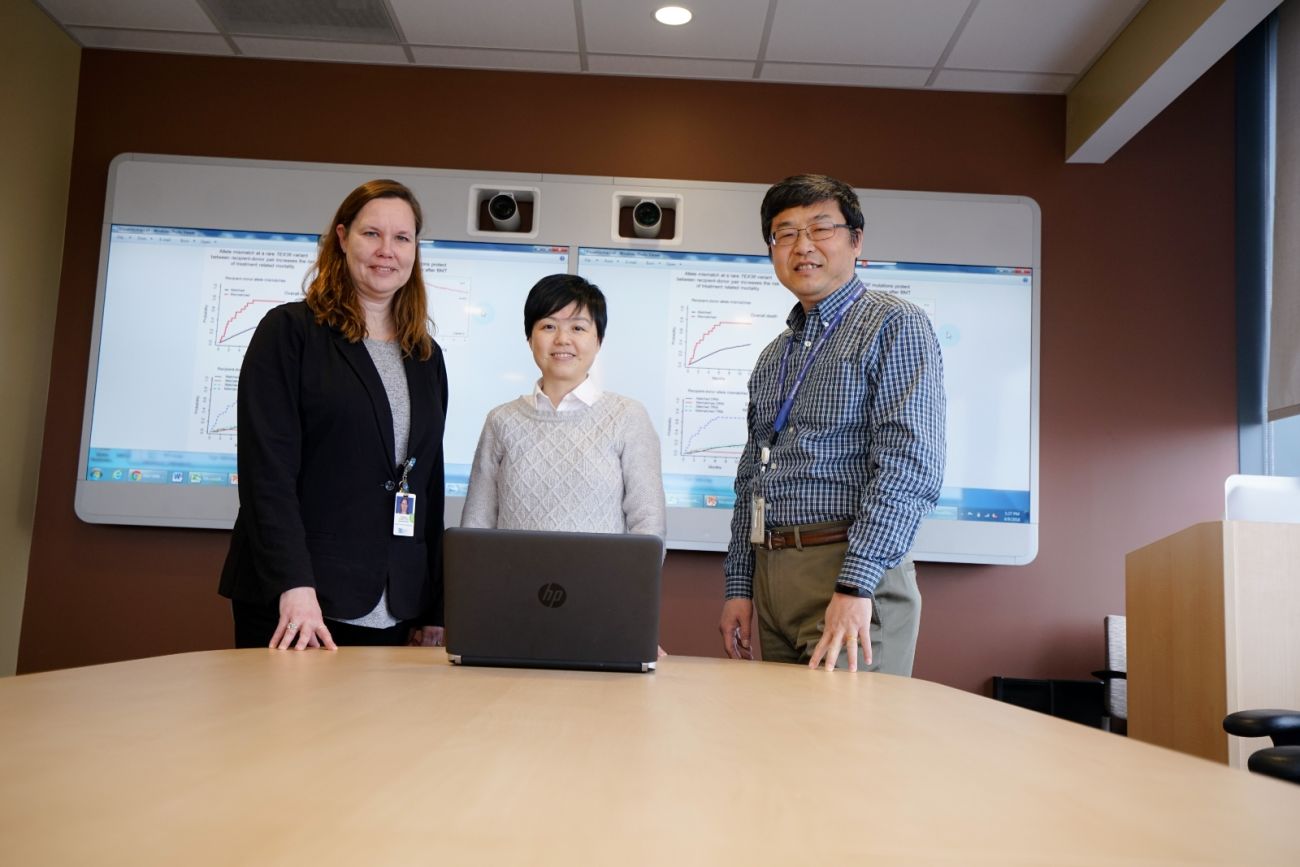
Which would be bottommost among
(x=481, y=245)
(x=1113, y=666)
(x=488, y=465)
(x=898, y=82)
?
(x=1113, y=666)

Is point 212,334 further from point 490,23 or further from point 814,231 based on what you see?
point 814,231

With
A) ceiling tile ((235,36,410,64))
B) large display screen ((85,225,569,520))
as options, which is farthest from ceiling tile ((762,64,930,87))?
ceiling tile ((235,36,410,64))

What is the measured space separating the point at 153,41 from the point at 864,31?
8.65 ft

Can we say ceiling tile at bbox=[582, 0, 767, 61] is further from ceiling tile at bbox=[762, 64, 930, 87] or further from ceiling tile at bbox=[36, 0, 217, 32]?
ceiling tile at bbox=[36, 0, 217, 32]

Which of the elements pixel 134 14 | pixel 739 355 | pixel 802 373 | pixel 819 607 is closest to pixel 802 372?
pixel 802 373

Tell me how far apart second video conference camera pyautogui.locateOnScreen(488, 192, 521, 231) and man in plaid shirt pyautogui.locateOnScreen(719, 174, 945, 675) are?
73.9 inches

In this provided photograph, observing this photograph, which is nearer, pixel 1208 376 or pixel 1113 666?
pixel 1113 666

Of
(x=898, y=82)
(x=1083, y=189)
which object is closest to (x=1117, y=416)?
(x=1083, y=189)

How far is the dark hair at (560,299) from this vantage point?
2.41 m

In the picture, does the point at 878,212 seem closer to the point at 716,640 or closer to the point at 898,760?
the point at 716,640

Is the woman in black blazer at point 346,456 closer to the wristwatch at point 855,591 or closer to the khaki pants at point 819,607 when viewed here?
the khaki pants at point 819,607

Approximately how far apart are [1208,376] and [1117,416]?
37cm

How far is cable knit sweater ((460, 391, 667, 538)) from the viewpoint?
7.39 feet

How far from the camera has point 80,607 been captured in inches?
152
